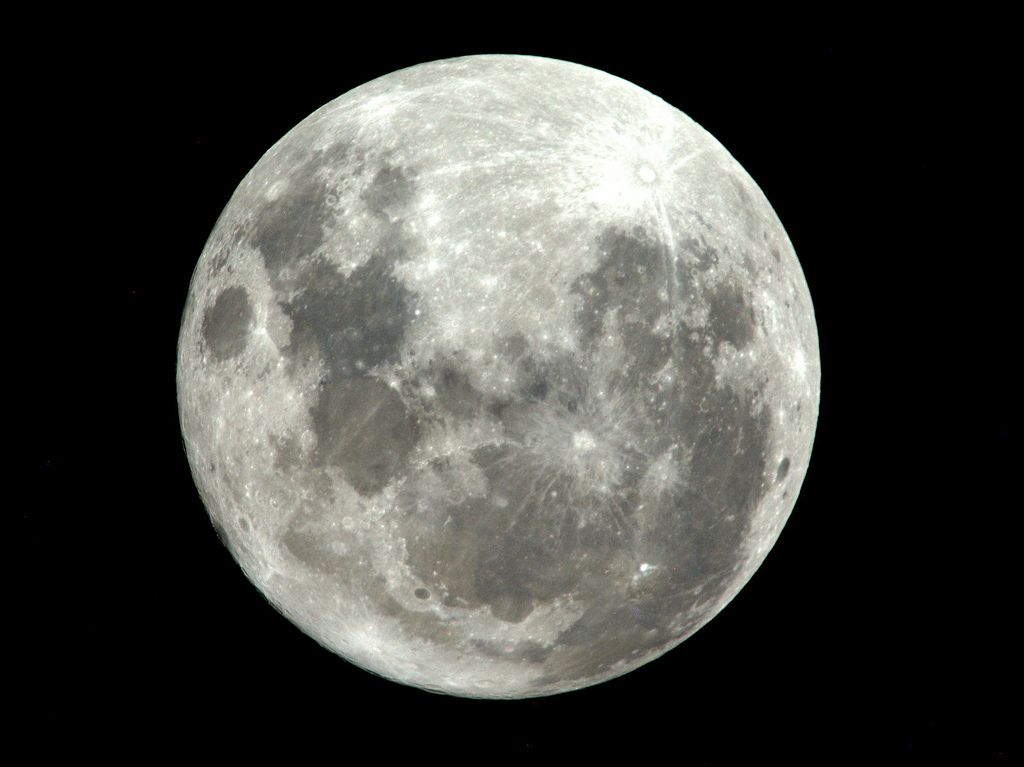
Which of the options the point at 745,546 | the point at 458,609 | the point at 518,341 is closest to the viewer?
the point at 518,341

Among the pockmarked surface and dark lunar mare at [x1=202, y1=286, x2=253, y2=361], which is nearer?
the pockmarked surface

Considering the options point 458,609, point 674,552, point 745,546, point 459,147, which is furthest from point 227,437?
point 745,546

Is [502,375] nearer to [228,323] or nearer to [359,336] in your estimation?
[359,336]

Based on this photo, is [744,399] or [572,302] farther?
[744,399]

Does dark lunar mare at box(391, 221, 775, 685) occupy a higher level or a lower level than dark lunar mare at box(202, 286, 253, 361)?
lower

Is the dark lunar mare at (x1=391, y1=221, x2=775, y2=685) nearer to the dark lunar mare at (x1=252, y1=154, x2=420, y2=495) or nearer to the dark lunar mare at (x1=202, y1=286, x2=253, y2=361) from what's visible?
the dark lunar mare at (x1=252, y1=154, x2=420, y2=495)

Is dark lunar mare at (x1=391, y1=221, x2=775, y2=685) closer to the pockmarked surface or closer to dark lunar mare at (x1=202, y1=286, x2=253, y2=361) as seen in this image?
the pockmarked surface

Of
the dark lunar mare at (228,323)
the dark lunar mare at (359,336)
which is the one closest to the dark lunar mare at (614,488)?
the dark lunar mare at (359,336)

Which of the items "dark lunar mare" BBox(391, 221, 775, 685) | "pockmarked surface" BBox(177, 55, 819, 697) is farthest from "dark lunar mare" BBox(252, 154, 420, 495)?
"dark lunar mare" BBox(391, 221, 775, 685)

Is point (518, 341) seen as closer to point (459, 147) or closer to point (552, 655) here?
point (459, 147)
